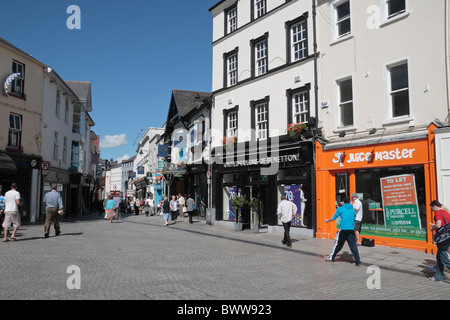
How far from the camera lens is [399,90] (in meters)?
12.5

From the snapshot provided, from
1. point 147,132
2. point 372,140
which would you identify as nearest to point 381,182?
point 372,140

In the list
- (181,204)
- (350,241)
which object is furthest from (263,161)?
(181,204)

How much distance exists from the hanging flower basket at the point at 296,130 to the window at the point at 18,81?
51.8 feet

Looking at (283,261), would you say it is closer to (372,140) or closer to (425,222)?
(425,222)

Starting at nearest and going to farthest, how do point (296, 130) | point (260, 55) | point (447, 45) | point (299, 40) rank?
point (447, 45), point (296, 130), point (299, 40), point (260, 55)

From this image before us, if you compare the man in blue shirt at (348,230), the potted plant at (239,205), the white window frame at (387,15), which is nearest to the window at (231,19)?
the white window frame at (387,15)

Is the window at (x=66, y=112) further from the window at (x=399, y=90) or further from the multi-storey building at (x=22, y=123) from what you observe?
the window at (x=399, y=90)

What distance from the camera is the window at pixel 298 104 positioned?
16.2 meters

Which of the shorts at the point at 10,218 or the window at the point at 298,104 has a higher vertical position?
the window at the point at 298,104

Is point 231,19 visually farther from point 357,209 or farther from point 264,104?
point 357,209

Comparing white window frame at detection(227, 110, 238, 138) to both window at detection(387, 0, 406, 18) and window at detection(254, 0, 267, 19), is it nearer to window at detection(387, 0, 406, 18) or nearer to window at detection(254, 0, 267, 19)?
window at detection(254, 0, 267, 19)

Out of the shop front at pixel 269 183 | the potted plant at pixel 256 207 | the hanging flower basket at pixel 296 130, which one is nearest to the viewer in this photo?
the hanging flower basket at pixel 296 130

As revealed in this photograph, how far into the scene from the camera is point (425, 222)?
1153 cm

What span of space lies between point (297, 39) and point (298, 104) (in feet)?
9.87
